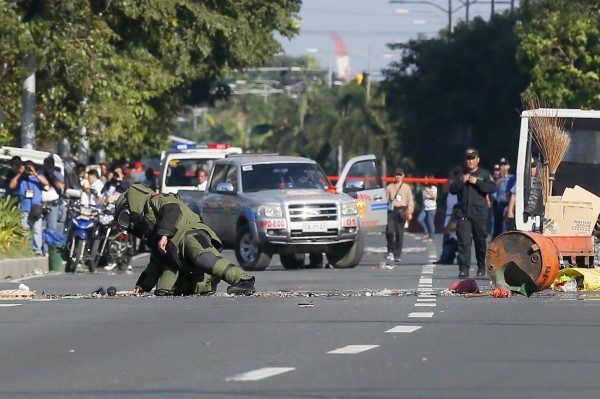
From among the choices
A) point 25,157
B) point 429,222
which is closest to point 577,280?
point 25,157

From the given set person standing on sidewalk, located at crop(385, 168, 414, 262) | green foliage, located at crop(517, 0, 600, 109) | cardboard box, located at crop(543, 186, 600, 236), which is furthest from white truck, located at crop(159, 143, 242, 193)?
green foliage, located at crop(517, 0, 600, 109)

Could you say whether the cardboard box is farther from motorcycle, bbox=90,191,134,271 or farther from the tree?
the tree

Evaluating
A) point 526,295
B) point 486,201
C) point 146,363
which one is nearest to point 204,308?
point 526,295

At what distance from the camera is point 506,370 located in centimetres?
1057

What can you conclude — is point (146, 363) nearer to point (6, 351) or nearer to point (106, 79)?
point (6, 351)

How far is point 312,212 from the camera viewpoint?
89.7 ft

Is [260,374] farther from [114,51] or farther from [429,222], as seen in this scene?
[429,222]

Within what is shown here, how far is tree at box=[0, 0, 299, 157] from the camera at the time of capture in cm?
3381

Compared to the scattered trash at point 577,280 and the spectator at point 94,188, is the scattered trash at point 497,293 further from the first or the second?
the spectator at point 94,188

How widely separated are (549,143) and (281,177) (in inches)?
259

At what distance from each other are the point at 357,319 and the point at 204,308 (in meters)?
2.15

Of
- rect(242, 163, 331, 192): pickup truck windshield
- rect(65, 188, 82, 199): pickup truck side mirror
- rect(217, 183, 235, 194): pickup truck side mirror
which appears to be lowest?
rect(65, 188, 82, 199): pickup truck side mirror

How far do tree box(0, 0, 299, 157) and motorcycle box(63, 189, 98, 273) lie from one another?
221 inches

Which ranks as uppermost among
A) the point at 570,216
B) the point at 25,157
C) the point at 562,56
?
the point at 562,56
